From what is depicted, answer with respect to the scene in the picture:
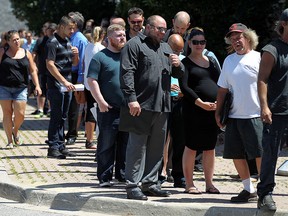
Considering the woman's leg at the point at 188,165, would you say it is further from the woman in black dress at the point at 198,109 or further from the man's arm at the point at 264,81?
the man's arm at the point at 264,81

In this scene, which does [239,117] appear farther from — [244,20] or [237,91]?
[244,20]

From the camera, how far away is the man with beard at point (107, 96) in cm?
1098

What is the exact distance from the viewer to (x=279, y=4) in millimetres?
18281

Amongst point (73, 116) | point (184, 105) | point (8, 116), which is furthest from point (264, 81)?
point (8, 116)

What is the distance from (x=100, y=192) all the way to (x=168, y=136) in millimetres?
1656

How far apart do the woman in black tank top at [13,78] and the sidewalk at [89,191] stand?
1013 mm

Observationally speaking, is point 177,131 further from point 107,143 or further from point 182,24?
point 182,24

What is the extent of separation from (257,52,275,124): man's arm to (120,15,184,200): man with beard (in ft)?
4.44

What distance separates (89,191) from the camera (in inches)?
412

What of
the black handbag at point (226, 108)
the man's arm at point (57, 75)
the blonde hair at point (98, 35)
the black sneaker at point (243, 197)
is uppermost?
the blonde hair at point (98, 35)

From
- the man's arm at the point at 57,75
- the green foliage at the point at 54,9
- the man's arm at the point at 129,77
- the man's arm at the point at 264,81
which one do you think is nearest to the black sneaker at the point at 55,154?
the man's arm at the point at 57,75

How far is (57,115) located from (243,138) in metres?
4.77

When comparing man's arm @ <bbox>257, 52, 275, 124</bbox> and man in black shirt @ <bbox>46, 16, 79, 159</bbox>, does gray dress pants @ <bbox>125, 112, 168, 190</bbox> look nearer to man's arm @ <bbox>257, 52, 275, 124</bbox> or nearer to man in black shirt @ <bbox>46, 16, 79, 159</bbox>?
man's arm @ <bbox>257, 52, 275, 124</bbox>

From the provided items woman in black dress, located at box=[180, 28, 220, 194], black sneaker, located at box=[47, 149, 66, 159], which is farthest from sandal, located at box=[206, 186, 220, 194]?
black sneaker, located at box=[47, 149, 66, 159]
